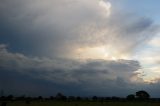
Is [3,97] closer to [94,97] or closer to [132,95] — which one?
[94,97]

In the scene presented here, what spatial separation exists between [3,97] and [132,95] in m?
72.4

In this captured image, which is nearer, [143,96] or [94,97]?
[94,97]

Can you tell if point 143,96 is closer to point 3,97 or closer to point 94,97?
point 94,97

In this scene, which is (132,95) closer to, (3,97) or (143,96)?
(143,96)

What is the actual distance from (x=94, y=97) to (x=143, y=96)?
33.0 meters

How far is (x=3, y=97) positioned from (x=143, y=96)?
79.8 meters

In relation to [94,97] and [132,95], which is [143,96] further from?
[94,97]

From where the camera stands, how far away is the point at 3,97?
184m

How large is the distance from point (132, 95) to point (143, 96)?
301 inches

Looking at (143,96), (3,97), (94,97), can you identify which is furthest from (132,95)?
(3,97)

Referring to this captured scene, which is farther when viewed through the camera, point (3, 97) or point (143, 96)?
point (143, 96)

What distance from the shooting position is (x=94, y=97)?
184375 millimetres

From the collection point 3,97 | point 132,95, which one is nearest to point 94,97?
point 132,95

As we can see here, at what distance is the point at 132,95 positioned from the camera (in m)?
196
